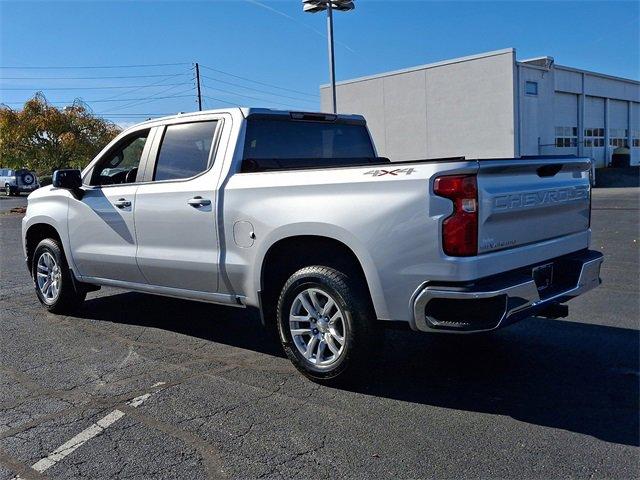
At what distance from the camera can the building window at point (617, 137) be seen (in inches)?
1851

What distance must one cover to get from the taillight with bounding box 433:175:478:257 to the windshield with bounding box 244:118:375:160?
197 cm

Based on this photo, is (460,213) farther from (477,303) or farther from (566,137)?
(566,137)

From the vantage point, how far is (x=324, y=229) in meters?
4.23

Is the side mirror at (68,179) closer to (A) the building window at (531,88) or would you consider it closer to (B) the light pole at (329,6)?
(B) the light pole at (329,6)

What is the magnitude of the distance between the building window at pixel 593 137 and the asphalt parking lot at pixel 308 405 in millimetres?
41595

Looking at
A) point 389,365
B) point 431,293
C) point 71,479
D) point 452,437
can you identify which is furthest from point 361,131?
point 71,479

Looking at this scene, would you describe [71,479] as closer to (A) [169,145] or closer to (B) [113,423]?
(B) [113,423]

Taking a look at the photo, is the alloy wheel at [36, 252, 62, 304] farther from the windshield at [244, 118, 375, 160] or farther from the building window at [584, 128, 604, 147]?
the building window at [584, 128, 604, 147]

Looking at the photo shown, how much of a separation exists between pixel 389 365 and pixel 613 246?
7.30 m

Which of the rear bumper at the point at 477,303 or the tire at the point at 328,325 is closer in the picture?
the rear bumper at the point at 477,303

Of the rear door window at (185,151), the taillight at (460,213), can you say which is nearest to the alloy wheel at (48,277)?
the rear door window at (185,151)

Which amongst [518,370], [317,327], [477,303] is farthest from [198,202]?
[518,370]

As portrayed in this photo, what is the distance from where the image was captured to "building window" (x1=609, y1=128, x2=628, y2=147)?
4702cm

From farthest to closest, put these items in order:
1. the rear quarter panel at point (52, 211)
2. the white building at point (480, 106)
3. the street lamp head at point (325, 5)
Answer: the white building at point (480, 106) → the street lamp head at point (325, 5) → the rear quarter panel at point (52, 211)
